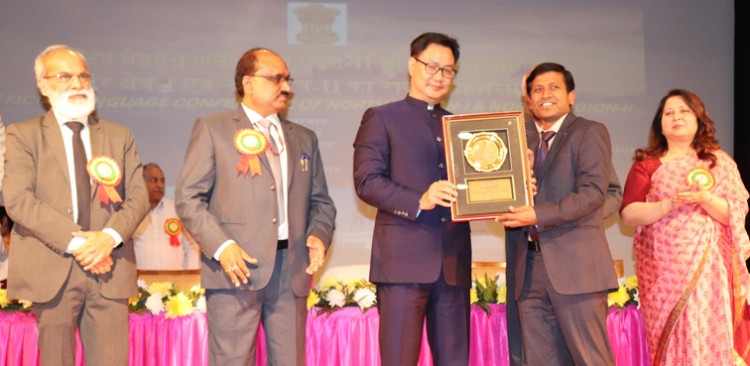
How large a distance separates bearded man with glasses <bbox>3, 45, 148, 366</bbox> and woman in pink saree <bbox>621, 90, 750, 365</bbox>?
2.42m

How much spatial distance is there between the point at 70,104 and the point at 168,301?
1.06m

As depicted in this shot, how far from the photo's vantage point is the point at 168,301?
3.57 meters

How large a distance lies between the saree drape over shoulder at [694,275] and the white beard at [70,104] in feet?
8.69

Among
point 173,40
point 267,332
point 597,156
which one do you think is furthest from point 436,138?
point 173,40

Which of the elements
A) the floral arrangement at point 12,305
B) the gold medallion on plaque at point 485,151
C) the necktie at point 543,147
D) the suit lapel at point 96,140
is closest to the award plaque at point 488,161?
the gold medallion on plaque at point 485,151

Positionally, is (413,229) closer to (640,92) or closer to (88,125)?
(88,125)

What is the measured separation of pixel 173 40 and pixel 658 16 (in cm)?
423

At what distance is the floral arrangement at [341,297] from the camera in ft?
11.9

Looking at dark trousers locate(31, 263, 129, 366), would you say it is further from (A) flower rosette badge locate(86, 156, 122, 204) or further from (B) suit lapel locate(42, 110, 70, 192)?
(B) suit lapel locate(42, 110, 70, 192)

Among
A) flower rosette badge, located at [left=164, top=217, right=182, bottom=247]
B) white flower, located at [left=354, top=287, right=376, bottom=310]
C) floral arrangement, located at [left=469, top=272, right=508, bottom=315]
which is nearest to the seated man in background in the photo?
flower rosette badge, located at [left=164, top=217, right=182, bottom=247]

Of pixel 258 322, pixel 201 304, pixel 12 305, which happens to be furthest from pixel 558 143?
pixel 12 305

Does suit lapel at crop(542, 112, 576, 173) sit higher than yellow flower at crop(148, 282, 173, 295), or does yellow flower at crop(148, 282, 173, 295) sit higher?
suit lapel at crop(542, 112, 576, 173)

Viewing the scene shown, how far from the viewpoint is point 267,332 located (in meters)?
2.99

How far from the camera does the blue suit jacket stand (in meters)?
2.90
